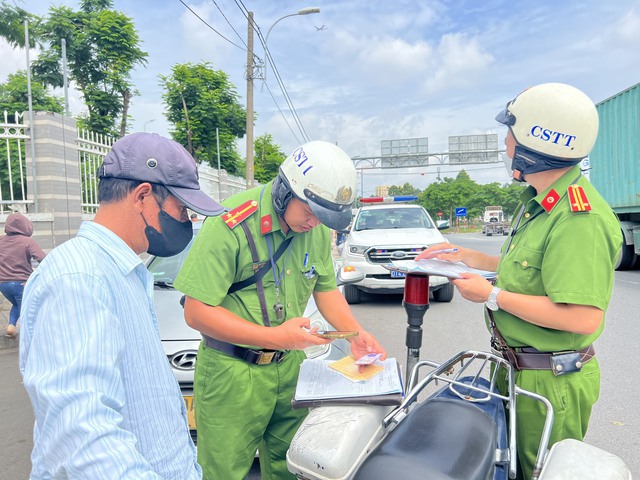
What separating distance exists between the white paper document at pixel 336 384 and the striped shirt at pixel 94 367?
0.62 metres

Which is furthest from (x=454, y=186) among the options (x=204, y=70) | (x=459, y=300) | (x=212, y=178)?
(x=459, y=300)

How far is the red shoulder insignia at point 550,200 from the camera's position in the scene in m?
1.61

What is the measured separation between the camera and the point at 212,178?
16516 mm

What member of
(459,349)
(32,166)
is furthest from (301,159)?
(32,166)

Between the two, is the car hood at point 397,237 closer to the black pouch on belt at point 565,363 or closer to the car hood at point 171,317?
the car hood at point 171,317

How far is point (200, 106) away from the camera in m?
20.5

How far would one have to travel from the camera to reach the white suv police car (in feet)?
23.7

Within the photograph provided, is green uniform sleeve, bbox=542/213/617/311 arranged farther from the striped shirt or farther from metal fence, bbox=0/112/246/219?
metal fence, bbox=0/112/246/219

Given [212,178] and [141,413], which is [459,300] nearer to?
[141,413]

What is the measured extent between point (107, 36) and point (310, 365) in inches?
742

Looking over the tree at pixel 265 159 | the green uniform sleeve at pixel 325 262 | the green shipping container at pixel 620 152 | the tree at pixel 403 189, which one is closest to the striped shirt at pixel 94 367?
the green uniform sleeve at pixel 325 262

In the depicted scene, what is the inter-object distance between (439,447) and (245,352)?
0.83 m

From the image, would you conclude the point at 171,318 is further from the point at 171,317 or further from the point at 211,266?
the point at 211,266

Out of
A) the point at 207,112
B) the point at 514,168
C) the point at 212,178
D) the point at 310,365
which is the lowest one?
the point at 310,365
